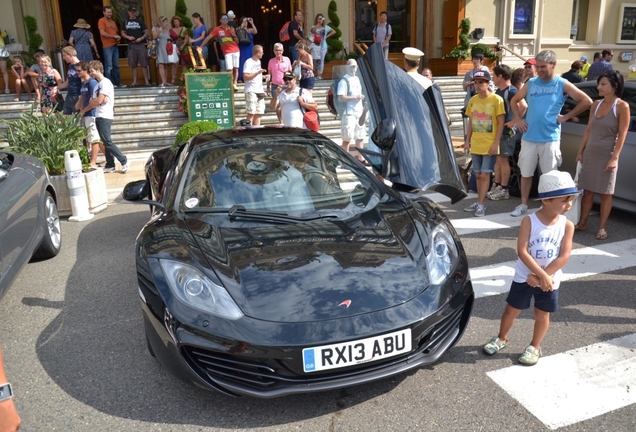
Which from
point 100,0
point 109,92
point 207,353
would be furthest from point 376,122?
point 100,0

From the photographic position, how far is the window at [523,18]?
1708cm

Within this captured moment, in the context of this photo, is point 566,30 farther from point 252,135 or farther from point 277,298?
point 277,298

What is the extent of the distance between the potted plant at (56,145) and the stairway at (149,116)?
3.71 meters

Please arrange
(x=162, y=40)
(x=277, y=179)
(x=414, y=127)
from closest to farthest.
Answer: (x=277, y=179) < (x=414, y=127) < (x=162, y=40)

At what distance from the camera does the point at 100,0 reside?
16.0 metres

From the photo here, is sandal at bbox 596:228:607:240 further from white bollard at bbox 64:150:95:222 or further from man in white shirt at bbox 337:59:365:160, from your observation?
white bollard at bbox 64:150:95:222

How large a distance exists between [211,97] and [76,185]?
470 centimetres

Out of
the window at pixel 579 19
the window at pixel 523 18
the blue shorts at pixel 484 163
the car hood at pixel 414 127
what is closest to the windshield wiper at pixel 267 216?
the car hood at pixel 414 127

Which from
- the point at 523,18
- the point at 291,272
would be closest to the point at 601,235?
the point at 291,272

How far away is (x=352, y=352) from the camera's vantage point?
103 inches

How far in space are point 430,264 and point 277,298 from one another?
916 millimetres

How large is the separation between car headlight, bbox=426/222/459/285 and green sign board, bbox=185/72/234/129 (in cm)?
824

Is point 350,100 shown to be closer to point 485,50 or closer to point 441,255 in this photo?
point 441,255

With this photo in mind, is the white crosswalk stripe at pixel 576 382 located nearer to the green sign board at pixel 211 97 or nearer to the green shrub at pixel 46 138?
the green shrub at pixel 46 138
